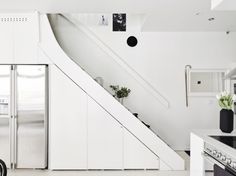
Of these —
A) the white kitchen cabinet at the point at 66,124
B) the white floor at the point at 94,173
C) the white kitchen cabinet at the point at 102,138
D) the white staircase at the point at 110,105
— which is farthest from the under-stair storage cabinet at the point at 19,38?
the white floor at the point at 94,173

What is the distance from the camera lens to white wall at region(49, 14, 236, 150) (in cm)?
604

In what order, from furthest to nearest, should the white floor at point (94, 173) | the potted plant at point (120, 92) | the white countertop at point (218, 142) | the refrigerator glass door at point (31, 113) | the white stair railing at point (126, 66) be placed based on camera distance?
the white stair railing at point (126, 66)
the potted plant at point (120, 92)
the refrigerator glass door at point (31, 113)
the white floor at point (94, 173)
the white countertop at point (218, 142)

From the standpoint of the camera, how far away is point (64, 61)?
4559 mm

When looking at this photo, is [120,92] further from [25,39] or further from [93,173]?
[25,39]

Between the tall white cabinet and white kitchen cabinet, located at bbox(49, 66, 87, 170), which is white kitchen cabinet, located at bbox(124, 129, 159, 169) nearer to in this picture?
the tall white cabinet

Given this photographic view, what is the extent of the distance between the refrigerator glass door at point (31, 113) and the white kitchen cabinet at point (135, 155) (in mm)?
1414

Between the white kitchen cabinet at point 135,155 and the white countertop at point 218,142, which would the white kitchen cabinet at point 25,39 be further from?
the white countertop at point 218,142

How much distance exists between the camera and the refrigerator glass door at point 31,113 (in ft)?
14.8

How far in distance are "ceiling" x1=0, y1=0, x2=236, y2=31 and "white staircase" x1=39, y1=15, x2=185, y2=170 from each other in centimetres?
46

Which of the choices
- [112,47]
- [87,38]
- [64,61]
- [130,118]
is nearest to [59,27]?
[87,38]

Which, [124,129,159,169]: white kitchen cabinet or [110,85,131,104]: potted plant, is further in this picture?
[110,85,131,104]: potted plant

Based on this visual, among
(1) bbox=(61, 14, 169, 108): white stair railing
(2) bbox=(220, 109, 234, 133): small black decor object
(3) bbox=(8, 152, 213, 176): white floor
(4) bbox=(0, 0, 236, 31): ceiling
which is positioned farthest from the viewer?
(1) bbox=(61, 14, 169, 108): white stair railing

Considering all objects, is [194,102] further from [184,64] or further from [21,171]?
[21,171]

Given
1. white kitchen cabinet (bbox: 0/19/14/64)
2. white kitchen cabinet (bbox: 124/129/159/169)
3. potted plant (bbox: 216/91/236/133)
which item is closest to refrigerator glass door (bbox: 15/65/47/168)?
white kitchen cabinet (bbox: 0/19/14/64)
